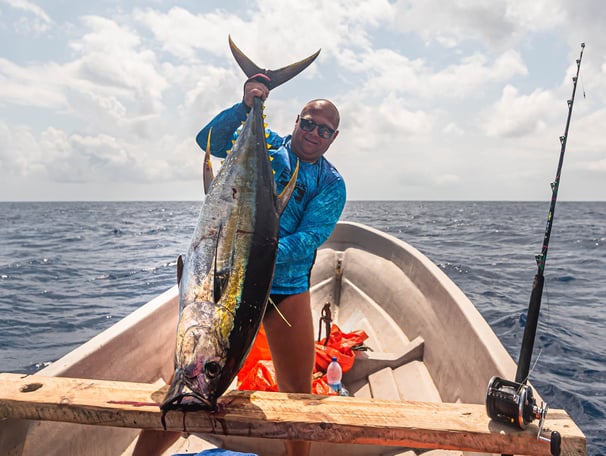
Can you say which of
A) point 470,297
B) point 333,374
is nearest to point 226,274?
point 333,374

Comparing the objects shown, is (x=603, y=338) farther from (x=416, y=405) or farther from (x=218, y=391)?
(x=218, y=391)

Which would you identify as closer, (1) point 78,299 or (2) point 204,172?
(2) point 204,172

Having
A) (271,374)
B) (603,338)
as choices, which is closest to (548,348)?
(603,338)

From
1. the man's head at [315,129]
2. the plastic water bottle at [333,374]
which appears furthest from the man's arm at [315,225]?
the plastic water bottle at [333,374]

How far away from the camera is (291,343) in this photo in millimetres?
2367

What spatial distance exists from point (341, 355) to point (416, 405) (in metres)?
2.30

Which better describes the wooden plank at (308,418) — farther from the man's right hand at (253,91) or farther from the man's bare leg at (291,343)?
the man's right hand at (253,91)

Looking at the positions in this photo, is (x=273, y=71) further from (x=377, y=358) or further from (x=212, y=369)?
(x=377, y=358)

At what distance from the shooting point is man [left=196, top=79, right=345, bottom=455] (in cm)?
236

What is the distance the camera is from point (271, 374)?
3.50 metres

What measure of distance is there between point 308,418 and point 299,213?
A: 118cm

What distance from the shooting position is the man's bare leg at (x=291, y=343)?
2.37 metres

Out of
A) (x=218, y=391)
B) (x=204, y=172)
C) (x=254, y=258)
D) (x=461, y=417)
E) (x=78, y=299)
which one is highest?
(x=204, y=172)

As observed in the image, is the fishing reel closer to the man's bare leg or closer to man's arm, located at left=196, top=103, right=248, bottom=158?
the man's bare leg
